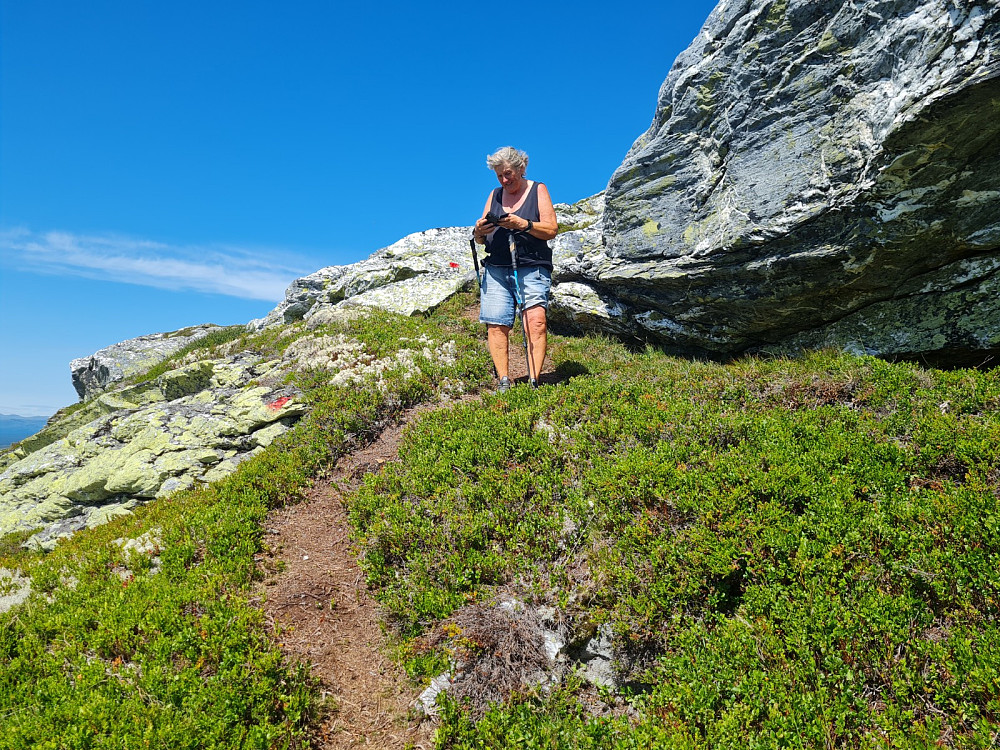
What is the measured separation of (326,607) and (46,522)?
6.95 metres

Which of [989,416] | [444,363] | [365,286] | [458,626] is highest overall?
[365,286]

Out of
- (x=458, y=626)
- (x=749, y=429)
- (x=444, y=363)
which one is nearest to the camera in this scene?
(x=458, y=626)

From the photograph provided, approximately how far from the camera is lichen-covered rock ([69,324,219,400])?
2472 cm

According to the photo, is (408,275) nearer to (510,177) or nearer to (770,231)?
(510,177)

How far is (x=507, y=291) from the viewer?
29.0 feet

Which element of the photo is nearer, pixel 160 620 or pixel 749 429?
pixel 160 620

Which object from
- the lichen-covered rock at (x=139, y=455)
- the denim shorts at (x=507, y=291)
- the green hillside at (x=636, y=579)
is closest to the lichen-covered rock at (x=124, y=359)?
the lichen-covered rock at (x=139, y=455)

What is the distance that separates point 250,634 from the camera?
16.4ft

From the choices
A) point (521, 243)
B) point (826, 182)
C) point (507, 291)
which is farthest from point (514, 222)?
point (826, 182)

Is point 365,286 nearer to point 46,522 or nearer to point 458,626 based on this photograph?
point 46,522

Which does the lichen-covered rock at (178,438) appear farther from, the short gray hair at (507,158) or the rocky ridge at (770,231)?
the short gray hair at (507,158)

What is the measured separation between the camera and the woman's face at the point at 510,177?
27.7ft

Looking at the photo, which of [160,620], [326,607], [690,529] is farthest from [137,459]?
[690,529]

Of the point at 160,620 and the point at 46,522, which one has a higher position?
the point at 46,522
